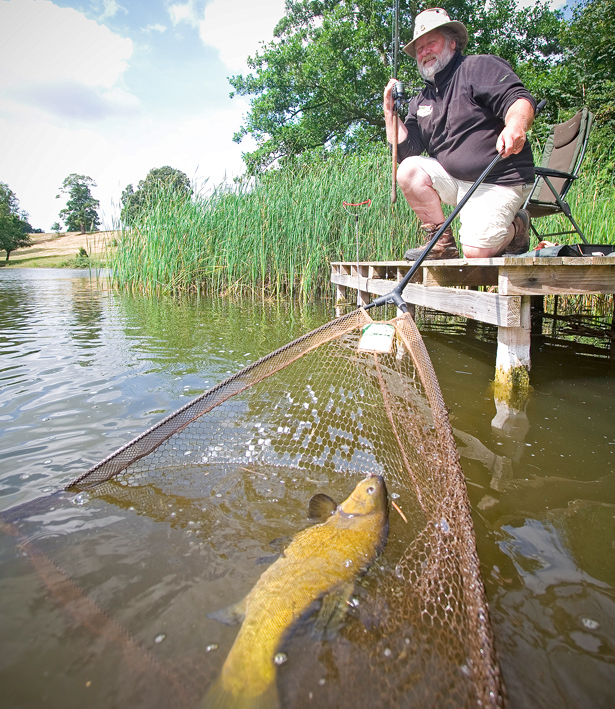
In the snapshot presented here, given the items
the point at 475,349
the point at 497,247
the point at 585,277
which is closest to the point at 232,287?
the point at 475,349

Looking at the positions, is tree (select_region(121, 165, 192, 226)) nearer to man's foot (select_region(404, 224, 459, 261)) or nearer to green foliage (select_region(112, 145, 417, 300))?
green foliage (select_region(112, 145, 417, 300))

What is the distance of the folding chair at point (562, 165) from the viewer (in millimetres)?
4105

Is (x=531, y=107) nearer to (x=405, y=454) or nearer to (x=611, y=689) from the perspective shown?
(x=405, y=454)

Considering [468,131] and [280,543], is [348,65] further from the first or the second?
[280,543]

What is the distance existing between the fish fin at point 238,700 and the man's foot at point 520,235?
10.7 ft

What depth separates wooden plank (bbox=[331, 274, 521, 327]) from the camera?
2.52 meters

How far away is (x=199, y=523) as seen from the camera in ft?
5.02

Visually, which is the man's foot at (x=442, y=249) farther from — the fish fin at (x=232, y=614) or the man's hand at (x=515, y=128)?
the fish fin at (x=232, y=614)

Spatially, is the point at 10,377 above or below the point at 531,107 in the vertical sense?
below

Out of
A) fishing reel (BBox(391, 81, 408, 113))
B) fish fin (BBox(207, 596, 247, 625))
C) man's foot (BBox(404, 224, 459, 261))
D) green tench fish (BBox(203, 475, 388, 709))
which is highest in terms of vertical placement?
fishing reel (BBox(391, 81, 408, 113))

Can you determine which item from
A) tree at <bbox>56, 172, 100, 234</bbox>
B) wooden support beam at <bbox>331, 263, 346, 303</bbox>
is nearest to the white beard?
wooden support beam at <bbox>331, 263, 346, 303</bbox>

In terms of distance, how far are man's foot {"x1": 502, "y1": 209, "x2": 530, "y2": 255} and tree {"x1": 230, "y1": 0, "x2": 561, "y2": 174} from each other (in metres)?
14.9

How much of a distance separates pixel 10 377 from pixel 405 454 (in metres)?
2.88

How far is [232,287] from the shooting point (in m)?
8.77
